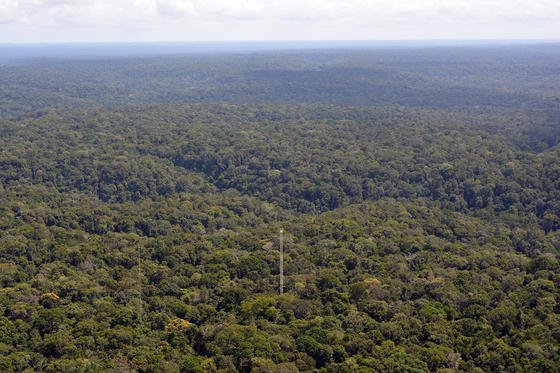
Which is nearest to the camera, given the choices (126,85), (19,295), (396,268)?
(19,295)

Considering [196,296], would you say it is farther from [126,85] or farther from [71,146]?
[126,85]

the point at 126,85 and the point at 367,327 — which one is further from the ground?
the point at 126,85

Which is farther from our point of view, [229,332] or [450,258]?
[450,258]

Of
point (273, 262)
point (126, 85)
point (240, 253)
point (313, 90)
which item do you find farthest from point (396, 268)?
point (126, 85)

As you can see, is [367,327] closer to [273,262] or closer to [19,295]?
[273,262]

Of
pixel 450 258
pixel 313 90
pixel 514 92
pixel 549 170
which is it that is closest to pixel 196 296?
pixel 450 258

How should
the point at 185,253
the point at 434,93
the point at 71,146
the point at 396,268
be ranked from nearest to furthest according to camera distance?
the point at 396,268 → the point at 185,253 → the point at 71,146 → the point at 434,93
